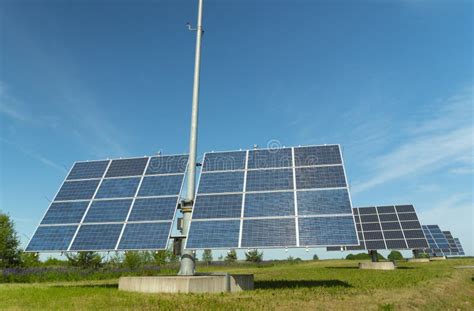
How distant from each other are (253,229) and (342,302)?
521 centimetres

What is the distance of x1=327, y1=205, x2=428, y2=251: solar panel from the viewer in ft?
127

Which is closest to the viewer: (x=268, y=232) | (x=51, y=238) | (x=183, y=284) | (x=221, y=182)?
(x=183, y=284)

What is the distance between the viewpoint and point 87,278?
37.3 metres

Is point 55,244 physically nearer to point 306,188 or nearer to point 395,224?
point 306,188

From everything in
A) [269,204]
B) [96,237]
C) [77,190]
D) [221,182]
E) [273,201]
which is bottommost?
[96,237]

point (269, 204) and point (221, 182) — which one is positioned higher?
point (221, 182)

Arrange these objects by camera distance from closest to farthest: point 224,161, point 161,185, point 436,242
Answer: point 161,185, point 224,161, point 436,242

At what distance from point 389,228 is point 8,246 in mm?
45617

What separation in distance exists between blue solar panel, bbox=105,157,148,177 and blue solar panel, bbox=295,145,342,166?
10.1 m

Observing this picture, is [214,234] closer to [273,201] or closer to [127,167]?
[273,201]

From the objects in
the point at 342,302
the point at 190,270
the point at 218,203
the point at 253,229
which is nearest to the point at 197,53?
the point at 218,203

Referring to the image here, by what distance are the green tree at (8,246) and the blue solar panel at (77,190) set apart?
24207 millimetres

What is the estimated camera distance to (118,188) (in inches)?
830

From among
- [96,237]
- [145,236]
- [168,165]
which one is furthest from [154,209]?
[168,165]
